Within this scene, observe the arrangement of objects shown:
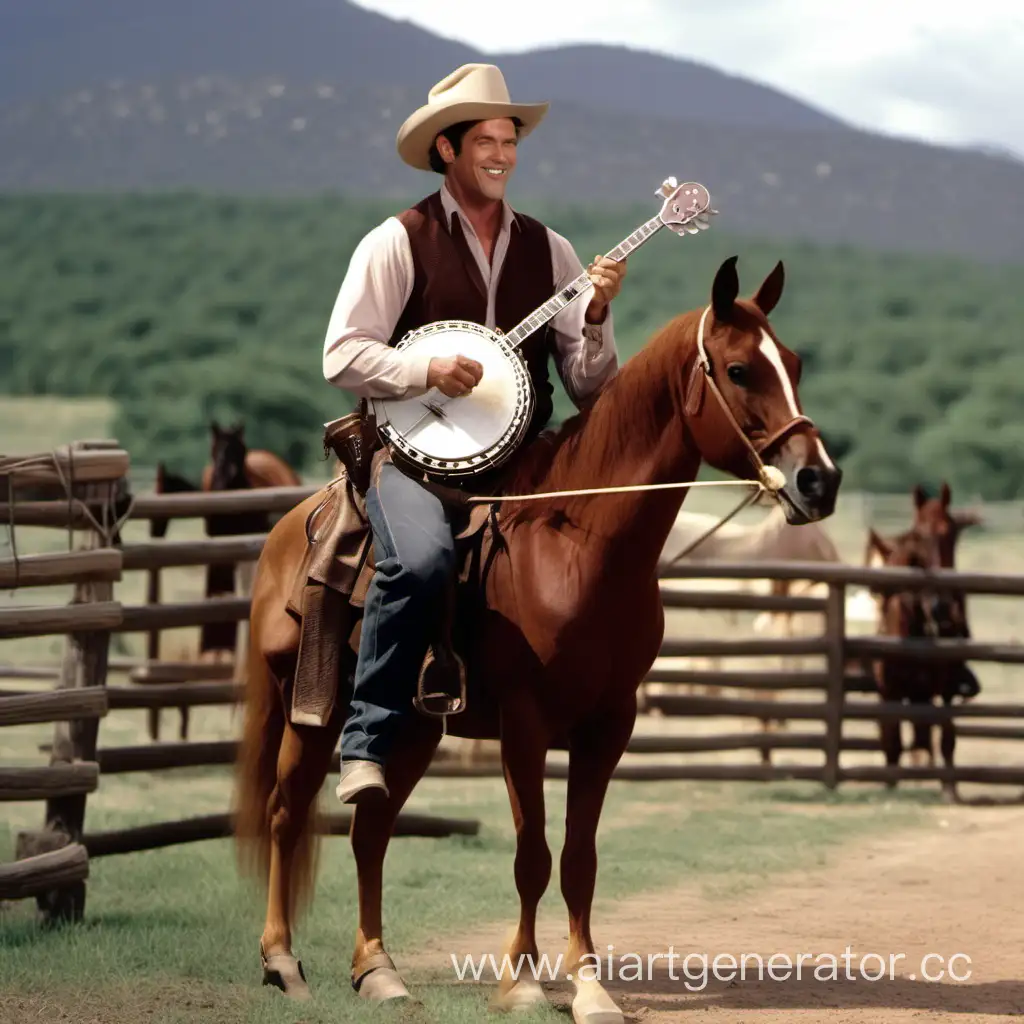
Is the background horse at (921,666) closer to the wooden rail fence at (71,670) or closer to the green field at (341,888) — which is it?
the green field at (341,888)

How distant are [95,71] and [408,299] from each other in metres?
104

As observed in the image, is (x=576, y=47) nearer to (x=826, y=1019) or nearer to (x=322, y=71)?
(x=322, y=71)

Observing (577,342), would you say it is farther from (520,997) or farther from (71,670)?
(71,670)

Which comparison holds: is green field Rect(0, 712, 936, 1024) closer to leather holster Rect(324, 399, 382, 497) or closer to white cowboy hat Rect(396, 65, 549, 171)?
leather holster Rect(324, 399, 382, 497)

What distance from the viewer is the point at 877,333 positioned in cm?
Result: 7906

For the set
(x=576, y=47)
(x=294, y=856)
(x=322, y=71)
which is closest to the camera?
(x=294, y=856)

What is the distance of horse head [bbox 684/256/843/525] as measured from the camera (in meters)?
4.67

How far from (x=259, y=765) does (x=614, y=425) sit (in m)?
1.84

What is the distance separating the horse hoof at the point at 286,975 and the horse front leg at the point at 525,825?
68 centimetres

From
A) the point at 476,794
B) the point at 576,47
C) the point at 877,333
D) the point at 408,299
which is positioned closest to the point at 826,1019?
the point at 408,299

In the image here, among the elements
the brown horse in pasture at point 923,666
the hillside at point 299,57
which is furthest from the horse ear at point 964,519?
the hillside at point 299,57

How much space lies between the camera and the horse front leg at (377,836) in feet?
18.1

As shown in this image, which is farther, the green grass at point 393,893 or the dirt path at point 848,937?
the dirt path at point 848,937

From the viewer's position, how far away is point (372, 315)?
5.30m
